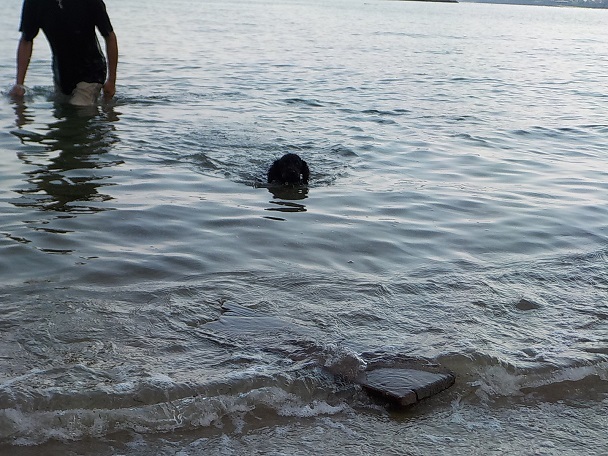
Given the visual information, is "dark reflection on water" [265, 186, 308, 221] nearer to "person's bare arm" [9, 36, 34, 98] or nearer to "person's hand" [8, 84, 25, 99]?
"person's bare arm" [9, 36, 34, 98]

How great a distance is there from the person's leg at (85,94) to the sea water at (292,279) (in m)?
0.18

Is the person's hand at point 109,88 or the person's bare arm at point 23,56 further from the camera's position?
the person's hand at point 109,88

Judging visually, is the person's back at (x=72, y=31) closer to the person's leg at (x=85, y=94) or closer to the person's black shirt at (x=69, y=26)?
the person's black shirt at (x=69, y=26)

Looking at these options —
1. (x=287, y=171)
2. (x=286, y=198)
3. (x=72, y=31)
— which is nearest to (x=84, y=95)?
(x=72, y=31)

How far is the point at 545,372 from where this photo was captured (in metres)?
4.12

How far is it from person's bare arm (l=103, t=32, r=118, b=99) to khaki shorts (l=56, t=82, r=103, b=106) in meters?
0.17

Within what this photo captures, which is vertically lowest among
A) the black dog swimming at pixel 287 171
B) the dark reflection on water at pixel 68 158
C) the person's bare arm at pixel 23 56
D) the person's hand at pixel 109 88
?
the dark reflection on water at pixel 68 158

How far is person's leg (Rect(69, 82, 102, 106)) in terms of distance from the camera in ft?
34.7

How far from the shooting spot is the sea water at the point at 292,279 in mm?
3535

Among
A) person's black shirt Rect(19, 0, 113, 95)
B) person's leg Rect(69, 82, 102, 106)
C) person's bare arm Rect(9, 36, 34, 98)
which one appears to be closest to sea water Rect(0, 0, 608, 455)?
person's leg Rect(69, 82, 102, 106)

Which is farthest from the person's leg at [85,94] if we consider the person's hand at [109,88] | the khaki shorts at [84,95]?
the person's hand at [109,88]

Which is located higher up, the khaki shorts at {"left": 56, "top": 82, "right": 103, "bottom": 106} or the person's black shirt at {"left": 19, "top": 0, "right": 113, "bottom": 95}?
the person's black shirt at {"left": 19, "top": 0, "right": 113, "bottom": 95}

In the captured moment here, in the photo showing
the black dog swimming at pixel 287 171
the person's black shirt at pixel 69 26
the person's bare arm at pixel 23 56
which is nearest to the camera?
the black dog swimming at pixel 287 171

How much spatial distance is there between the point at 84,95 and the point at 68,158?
8.32ft
